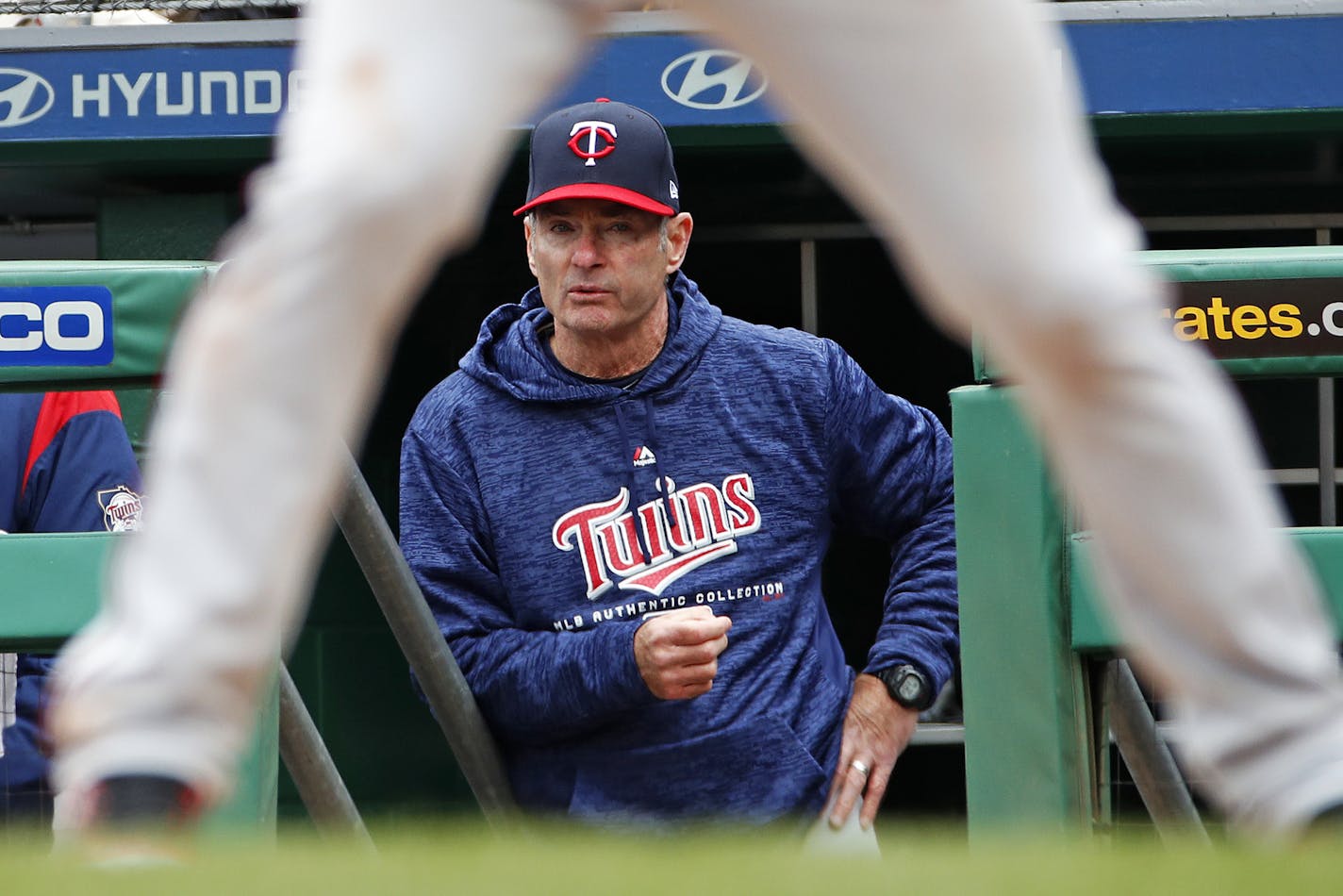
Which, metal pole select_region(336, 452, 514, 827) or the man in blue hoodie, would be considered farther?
the man in blue hoodie

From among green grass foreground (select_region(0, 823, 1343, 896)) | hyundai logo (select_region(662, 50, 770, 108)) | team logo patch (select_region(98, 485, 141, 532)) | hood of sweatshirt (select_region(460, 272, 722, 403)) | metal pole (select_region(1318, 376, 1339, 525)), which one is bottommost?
green grass foreground (select_region(0, 823, 1343, 896))

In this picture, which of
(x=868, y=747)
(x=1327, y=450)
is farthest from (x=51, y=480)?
(x=1327, y=450)

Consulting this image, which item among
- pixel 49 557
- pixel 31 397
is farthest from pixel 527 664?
pixel 31 397

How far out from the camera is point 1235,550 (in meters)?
1.54

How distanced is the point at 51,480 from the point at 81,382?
27.3 inches

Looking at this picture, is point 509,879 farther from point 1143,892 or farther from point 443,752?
point 443,752

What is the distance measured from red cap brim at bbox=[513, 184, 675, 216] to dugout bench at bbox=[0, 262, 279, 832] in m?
0.93

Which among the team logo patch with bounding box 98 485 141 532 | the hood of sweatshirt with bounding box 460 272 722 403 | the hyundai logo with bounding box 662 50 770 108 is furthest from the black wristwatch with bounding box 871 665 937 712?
the hyundai logo with bounding box 662 50 770 108

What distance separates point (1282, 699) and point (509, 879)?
2.03 ft

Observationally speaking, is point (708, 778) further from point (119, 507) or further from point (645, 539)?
point (119, 507)

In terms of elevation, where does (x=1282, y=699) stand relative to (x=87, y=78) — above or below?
below

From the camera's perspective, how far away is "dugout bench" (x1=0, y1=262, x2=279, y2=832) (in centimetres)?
271

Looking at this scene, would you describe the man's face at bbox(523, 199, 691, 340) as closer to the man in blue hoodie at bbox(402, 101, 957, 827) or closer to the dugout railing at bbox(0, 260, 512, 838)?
the man in blue hoodie at bbox(402, 101, 957, 827)

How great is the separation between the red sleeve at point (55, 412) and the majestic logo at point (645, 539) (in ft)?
2.82
